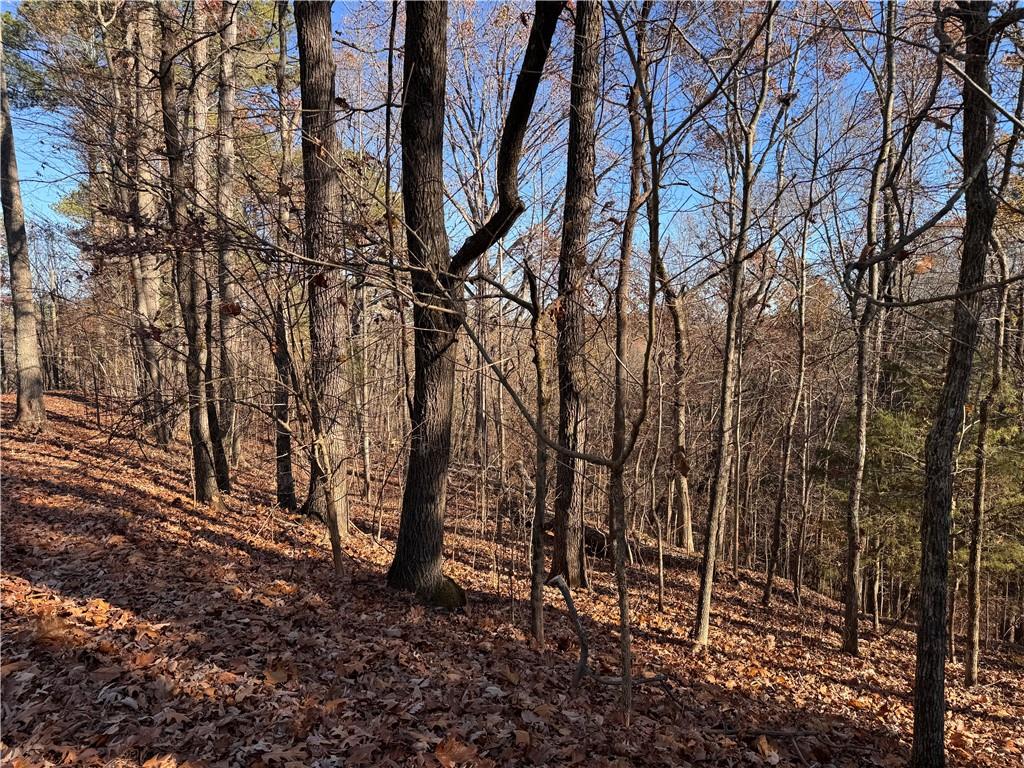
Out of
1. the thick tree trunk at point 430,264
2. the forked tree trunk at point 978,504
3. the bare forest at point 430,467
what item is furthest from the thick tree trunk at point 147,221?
the forked tree trunk at point 978,504

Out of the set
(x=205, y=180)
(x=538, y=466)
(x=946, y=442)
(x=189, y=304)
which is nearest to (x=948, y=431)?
(x=946, y=442)

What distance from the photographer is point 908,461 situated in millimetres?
11523

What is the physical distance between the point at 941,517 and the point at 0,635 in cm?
726

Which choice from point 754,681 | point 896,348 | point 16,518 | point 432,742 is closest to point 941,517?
point 754,681

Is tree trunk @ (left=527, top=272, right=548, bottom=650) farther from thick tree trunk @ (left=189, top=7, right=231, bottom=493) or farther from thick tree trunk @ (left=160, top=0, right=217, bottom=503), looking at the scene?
thick tree trunk @ (left=189, top=7, right=231, bottom=493)

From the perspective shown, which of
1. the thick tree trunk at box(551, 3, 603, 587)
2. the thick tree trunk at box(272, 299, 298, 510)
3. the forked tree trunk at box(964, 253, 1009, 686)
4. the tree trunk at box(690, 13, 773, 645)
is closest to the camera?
the thick tree trunk at box(272, 299, 298, 510)

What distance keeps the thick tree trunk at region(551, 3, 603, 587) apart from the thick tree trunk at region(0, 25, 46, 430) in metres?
10.8

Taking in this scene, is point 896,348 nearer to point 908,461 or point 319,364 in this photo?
point 908,461

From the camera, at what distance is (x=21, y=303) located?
429 inches

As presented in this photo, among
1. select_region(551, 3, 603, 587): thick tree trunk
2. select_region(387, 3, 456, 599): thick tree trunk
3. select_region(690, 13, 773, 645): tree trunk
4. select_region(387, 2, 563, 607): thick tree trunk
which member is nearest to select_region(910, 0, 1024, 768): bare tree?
select_region(690, 13, 773, 645): tree trunk

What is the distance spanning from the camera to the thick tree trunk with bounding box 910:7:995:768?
4.64m

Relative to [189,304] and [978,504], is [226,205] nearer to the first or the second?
[189,304]

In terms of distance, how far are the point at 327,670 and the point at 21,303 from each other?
11.5 m

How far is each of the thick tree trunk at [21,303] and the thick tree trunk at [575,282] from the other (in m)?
10.8
